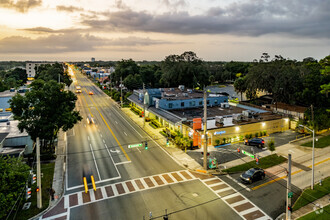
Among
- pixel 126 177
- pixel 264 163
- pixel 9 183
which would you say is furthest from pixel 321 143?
pixel 9 183

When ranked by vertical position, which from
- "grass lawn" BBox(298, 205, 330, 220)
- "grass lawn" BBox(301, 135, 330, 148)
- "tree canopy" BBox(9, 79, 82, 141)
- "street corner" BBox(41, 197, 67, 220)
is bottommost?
"street corner" BBox(41, 197, 67, 220)

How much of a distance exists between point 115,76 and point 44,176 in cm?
11477

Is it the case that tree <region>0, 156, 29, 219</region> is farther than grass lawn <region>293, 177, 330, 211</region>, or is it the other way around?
grass lawn <region>293, 177, 330, 211</region>

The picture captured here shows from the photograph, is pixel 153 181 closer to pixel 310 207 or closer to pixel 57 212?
pixel 57 212

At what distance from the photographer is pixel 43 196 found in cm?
2481

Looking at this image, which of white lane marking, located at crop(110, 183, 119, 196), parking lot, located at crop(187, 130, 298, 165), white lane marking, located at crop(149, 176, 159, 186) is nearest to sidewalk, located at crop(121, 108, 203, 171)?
parking lot, located at crop(187, 130, 298, 165)

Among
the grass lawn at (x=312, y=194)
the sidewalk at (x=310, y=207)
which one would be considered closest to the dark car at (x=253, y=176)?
the grass lawn at (x=312, y=194)

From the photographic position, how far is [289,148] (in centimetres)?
3962

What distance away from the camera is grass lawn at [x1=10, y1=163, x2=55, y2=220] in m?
21.7

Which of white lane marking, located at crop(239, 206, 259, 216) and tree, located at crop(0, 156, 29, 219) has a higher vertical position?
tree, located at crop(0, 156, 29, 219)

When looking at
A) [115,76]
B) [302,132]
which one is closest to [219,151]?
[302,132]

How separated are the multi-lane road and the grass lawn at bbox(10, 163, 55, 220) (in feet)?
5.76

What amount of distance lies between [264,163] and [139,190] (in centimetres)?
2077

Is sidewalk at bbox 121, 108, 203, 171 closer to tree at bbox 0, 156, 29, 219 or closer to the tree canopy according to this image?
the tree canopy
